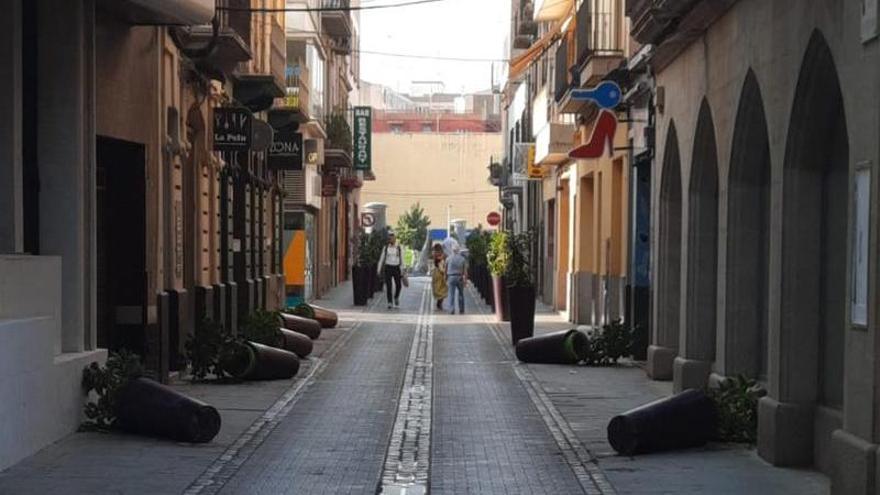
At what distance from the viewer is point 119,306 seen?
1596cm

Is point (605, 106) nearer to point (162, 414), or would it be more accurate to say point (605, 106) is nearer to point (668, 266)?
point (668, 266)

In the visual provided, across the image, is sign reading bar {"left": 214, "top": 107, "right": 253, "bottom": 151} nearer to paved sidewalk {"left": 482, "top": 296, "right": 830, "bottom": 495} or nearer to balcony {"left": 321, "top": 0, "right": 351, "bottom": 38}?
paved sidewalk {"left": 482, "top": 296, "right": 830, "bottom": 495}

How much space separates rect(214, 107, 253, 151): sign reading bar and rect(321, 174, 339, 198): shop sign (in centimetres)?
2603

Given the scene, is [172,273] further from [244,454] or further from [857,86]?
[857,86]

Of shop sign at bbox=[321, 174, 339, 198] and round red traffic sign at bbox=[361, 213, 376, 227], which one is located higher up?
shop sign at bbox=[321, 174, 339, 198]

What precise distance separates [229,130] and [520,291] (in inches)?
211

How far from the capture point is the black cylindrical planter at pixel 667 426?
11750mm

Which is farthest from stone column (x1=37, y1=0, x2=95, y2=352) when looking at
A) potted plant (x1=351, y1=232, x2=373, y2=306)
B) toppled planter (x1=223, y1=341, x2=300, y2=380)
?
potted plant (x1=351, y1=232, x2=373, y2=306)

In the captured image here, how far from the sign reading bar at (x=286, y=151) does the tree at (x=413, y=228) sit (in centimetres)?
6275

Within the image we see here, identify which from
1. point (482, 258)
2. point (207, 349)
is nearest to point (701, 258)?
point (207, 349)

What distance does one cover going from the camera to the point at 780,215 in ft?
37.8

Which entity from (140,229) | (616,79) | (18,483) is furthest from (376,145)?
(18,483)

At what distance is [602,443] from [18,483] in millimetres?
4890

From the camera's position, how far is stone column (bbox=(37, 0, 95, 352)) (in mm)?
12750
